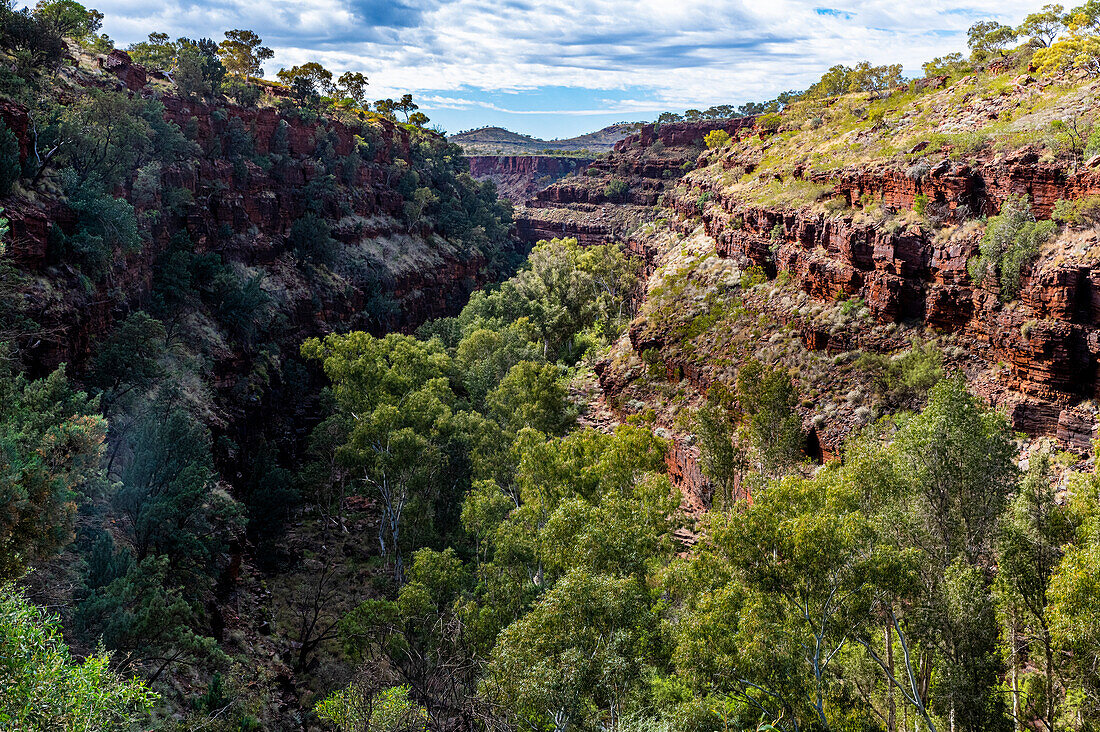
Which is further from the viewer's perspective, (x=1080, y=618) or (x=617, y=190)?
(x=617, y=190)

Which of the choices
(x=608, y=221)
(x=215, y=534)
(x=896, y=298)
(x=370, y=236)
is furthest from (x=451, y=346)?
(x=608, y=221)

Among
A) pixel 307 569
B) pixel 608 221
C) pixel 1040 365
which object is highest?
pixel 608 221

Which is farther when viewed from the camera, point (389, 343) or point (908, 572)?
point (389, 343)

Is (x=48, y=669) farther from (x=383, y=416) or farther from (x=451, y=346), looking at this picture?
(x=451, y=346)

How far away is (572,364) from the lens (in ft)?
224

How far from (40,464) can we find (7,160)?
857 inches

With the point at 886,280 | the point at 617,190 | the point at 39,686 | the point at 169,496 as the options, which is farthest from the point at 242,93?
the point at 617,190

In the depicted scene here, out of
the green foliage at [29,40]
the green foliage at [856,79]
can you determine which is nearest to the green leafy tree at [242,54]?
the green foliage at [29,40]

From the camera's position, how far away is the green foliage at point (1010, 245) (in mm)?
30359

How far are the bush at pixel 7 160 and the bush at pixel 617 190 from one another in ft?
407

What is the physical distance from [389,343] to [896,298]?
32770 millimetres

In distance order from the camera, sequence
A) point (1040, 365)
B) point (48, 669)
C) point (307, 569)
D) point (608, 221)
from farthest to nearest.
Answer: point (608, 221) < point (307, 569) < point (1040, 365) < point (48, 669)

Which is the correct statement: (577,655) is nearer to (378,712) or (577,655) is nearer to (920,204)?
(378,712)

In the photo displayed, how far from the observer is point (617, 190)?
475ft
